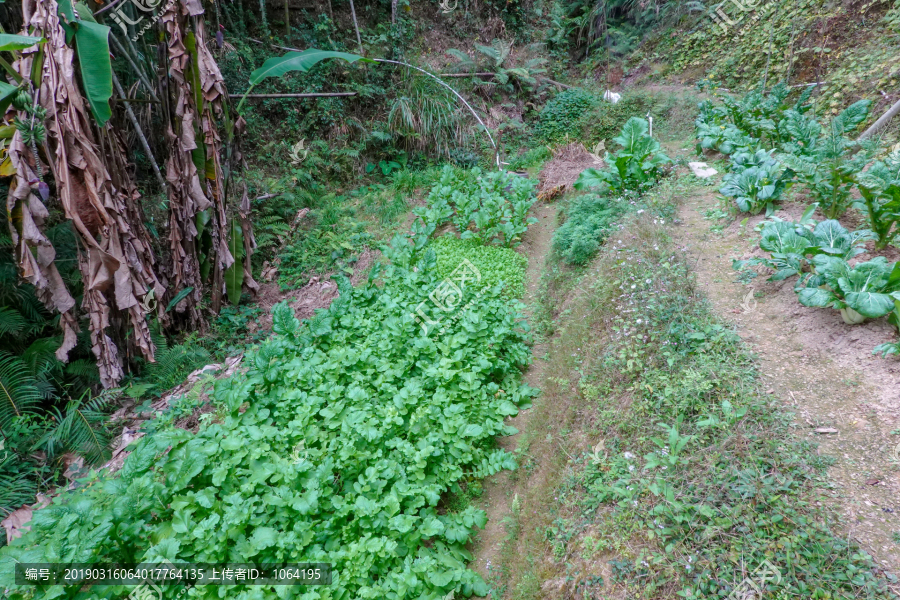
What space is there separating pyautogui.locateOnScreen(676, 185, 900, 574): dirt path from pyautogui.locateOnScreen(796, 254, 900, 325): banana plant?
0.17 meters

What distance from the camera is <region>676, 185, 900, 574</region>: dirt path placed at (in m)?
2.02

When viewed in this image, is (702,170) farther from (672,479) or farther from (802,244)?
(672,479)

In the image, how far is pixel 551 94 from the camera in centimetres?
1094

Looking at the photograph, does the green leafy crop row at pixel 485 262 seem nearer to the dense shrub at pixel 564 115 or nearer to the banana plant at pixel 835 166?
the banana plant at pixel 835 166

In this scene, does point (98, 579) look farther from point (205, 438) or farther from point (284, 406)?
point (284, 406)

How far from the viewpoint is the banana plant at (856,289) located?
2.65m

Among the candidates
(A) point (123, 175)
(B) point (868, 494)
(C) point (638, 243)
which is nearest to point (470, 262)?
(C) point (638, 243)

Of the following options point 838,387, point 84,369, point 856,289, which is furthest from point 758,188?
point 84,369

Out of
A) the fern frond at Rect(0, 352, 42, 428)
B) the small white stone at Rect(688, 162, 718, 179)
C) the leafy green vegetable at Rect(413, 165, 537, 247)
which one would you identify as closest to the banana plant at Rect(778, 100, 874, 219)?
the small white stone at Rect(688, 162, 718, 179)

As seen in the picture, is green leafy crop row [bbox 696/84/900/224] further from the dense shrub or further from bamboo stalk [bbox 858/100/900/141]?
the dense shrub

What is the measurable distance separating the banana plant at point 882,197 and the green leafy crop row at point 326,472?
2820 mm

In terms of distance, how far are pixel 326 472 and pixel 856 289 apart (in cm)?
334

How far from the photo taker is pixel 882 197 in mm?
3420

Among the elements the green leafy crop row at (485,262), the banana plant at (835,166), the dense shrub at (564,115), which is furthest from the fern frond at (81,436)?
the dense shrub at (564,115)
